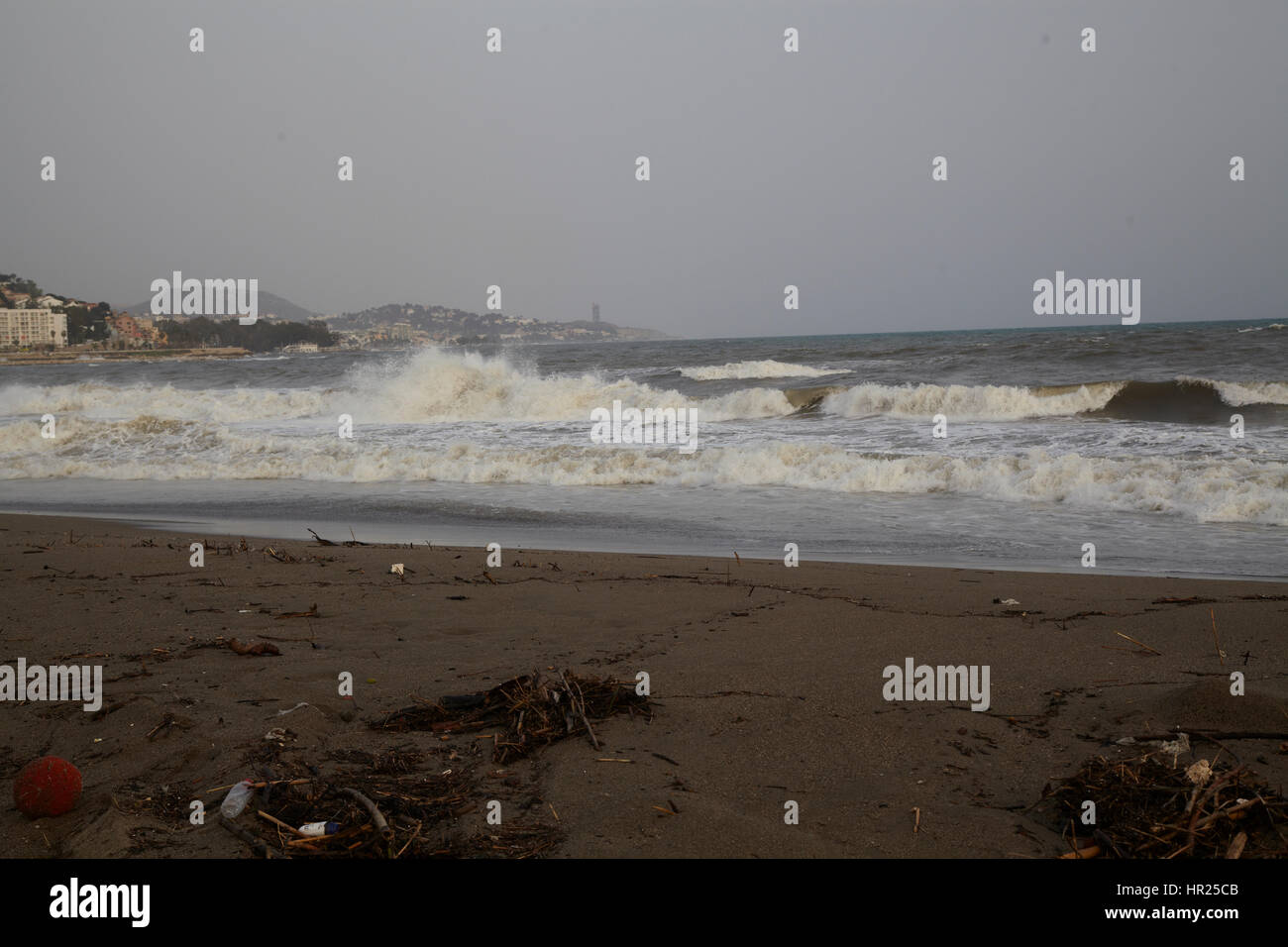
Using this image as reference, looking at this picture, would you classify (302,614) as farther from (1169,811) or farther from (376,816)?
(1169,811)

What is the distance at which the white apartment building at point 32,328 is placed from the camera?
5291cm

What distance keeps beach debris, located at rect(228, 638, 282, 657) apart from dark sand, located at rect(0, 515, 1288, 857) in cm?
6

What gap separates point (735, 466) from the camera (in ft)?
40.9

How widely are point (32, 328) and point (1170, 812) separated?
6804cm

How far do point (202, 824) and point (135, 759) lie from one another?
0.68 meters

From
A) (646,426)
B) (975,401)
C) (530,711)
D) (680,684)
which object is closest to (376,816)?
(530,711)

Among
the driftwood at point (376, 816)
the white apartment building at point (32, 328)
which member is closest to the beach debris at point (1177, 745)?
the driftwood at point (376, 816)

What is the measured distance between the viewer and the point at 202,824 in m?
2.58

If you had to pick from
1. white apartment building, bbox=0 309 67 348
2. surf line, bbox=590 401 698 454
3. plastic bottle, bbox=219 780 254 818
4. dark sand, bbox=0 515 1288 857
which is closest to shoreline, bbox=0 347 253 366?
white apartment building, bbox=0 309 67 348

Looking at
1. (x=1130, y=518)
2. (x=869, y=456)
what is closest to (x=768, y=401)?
(x=869, y=456)

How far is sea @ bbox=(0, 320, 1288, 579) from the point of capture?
8.58m

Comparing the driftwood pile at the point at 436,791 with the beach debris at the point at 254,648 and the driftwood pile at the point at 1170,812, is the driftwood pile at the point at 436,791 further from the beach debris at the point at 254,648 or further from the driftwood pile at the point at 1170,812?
the driftwood pile at the point at 1170,812

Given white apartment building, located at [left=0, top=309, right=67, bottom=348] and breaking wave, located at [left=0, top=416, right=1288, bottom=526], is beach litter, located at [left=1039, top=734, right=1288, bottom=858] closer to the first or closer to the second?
breaking wave, located at [left=0, top=416, right=1288, bottom=526]
